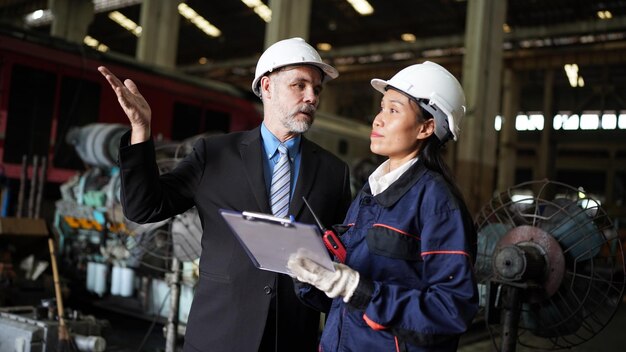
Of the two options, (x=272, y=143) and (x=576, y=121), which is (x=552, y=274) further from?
(x=576, y=121)

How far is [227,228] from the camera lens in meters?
2.12

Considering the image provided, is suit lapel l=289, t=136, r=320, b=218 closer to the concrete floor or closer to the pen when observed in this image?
the pen

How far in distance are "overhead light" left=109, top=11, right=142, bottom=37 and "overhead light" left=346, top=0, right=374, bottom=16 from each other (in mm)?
7451

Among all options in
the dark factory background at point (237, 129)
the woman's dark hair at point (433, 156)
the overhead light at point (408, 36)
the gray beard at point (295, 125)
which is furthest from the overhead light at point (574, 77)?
the woman's dark hair at point (433, 156)

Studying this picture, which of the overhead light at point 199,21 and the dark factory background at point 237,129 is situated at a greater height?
the overhead light at point 199,21

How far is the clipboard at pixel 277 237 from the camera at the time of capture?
137cm

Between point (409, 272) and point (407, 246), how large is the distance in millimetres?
72

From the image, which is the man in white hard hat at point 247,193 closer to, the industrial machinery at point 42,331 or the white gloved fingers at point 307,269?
the white gloved fingers at point 307,269

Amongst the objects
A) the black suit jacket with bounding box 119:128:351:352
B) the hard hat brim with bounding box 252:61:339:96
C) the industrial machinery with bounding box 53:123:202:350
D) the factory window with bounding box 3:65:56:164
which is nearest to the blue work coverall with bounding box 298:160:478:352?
the black suit jacket with bounding box 119:128:351:352

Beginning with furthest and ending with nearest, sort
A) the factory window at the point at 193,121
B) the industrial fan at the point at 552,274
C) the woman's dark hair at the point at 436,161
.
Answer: the factory window at the point at 193,121 → the industrial fan at the point at 552,274 → the woman's dark hair at the point at 436,161

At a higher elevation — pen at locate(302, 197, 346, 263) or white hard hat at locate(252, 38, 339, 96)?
white hard hat at locate(252, 38, 339, 96)

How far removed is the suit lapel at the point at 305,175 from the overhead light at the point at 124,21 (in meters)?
18.1

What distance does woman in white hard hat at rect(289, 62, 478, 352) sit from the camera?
56.1 inches

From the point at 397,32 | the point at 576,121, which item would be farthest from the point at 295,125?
the point at 576,121
